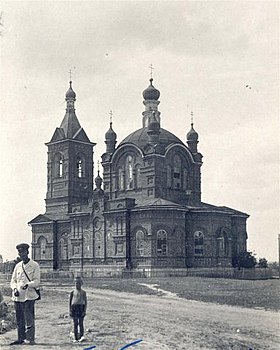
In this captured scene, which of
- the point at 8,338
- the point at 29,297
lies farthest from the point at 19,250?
the point at 8,338

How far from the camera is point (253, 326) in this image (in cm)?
1387

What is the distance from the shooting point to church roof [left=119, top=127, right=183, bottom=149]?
149 ft

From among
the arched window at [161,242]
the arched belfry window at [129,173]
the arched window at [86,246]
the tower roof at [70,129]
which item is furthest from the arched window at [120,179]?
the arched window at [161,242]

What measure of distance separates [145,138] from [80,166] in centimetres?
734

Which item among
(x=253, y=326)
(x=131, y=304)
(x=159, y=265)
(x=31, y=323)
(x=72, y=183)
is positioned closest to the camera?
(x=31, y=323)

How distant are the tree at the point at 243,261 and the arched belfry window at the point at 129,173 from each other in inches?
398

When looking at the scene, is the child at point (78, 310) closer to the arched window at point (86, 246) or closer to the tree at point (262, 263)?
the arched window at point (86, 246)

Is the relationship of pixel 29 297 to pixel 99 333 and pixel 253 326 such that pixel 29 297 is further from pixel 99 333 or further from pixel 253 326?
pixel 253 326

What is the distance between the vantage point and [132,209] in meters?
41.2

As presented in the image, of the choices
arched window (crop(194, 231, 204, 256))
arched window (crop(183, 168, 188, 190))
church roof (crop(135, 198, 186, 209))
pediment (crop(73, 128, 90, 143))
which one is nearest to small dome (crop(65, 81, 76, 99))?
pediment (crop(73, 128, 90, 143))

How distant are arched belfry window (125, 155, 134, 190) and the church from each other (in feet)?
0.26

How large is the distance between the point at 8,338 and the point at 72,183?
37648mm

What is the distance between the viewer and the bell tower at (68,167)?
1925 inches

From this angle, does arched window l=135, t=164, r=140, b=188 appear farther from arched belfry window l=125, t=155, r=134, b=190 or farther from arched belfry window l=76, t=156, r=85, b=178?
arched belfry window l=76, t=156, r=85, b=178
